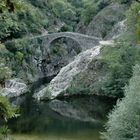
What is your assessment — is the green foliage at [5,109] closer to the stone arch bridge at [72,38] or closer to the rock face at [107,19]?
the stone arch bridge at [72,38]

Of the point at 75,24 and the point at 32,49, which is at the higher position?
the point at 75,24

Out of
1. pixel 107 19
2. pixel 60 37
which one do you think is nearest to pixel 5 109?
pixel 60 37

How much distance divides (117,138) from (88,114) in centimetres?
1806

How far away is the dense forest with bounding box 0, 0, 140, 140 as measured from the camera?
3055 cm

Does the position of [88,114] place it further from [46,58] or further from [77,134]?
[46,58]

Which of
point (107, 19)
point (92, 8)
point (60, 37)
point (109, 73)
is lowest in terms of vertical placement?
point (109, 73)

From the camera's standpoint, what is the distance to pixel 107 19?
80688 millimetres

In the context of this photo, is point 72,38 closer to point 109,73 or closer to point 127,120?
point 109,73

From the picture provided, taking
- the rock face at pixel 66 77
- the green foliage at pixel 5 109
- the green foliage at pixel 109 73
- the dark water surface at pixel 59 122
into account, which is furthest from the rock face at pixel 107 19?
the green foliage at pixel 5 109

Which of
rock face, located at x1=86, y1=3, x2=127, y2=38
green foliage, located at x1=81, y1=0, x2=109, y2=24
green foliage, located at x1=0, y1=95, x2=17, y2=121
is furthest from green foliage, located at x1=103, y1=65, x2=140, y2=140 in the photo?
green foliage, located at x1=81, y1=0, x2=109, y2=24

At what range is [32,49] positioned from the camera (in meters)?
71.8

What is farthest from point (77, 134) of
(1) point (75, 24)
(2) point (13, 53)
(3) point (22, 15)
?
(1) point (75, 24)

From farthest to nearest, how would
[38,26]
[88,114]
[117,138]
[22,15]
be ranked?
[38,26] → [22,15] → [88,114] → [117,138]

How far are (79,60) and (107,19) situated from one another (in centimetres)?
2131
